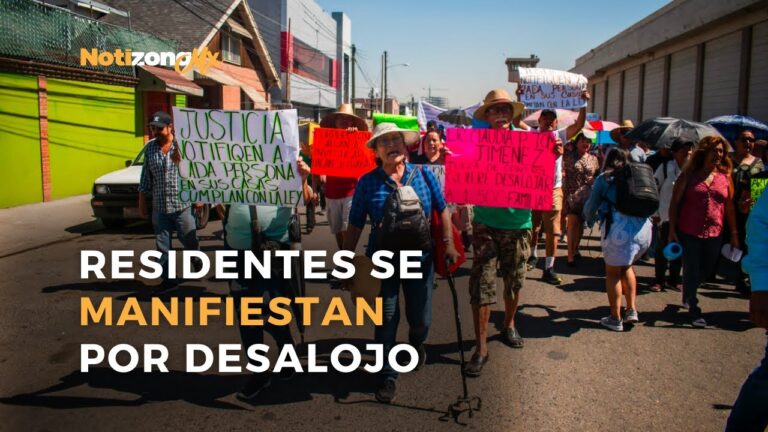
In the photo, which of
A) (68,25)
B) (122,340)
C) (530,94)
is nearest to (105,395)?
(122,340)

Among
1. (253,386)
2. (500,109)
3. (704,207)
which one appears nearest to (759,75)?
(704,207)

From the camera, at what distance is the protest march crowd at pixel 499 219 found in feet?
13.3

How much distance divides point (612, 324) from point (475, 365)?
1.81m

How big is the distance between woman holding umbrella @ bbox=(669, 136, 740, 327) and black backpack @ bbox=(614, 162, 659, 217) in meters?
0.70

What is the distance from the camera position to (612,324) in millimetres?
5605

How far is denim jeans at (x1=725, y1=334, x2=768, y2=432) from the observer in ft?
9.41

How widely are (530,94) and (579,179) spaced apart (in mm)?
2126

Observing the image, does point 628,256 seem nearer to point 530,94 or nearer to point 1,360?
point 530,94

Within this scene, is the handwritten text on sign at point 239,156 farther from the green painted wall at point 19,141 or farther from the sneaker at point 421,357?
the green painted wall at point 19,141

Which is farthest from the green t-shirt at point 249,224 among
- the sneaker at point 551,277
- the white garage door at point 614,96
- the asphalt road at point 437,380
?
the white garage door at point 614,96

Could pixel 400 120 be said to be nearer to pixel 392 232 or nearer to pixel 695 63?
pixel 392 232

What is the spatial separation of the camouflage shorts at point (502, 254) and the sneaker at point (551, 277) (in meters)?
2.64

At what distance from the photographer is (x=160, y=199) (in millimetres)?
6551

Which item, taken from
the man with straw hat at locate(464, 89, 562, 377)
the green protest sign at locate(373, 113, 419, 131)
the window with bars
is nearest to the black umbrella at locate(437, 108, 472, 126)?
the green protest sign at locate(373, 113, 419, 131)
